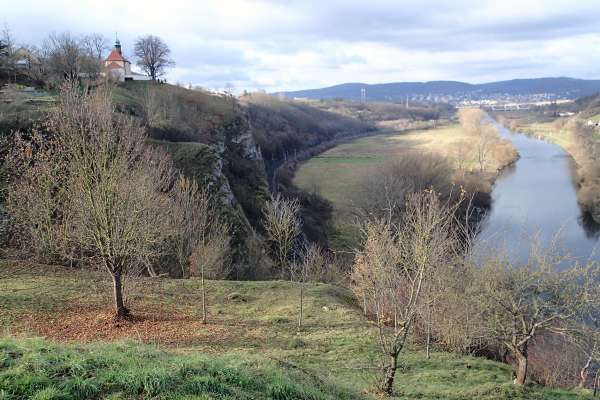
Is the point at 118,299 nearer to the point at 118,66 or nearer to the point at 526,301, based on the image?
the point at 526,301

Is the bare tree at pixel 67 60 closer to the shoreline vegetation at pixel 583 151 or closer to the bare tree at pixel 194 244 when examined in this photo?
the bare tree at pixel 194 244

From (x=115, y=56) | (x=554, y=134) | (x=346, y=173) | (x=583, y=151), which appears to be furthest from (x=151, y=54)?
(x=554, y=134)

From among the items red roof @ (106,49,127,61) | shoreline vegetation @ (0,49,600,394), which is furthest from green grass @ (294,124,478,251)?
red roof @ (106,49,127,61)

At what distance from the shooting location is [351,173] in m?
78.1

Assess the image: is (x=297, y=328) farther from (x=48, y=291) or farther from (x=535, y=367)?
(x=535, y=367)

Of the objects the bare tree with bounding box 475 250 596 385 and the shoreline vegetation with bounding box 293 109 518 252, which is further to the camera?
the shoreline vegetation with bounding box 293 109 518 252

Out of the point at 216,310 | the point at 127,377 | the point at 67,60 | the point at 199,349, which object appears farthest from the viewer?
the point at 67,60

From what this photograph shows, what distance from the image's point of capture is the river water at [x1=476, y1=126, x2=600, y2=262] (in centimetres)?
3528

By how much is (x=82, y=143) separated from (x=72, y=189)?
2625mm

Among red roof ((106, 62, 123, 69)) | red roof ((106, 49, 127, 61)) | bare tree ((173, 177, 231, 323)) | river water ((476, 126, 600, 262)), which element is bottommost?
river water ((476, 126, 600, 262))

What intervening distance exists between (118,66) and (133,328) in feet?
178

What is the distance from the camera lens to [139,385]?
6234mm

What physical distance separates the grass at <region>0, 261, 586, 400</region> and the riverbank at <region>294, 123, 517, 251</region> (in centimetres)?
1789

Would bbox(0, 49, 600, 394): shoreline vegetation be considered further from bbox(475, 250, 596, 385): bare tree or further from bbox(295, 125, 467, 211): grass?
bbox(295, 125, 467, 211): grass
